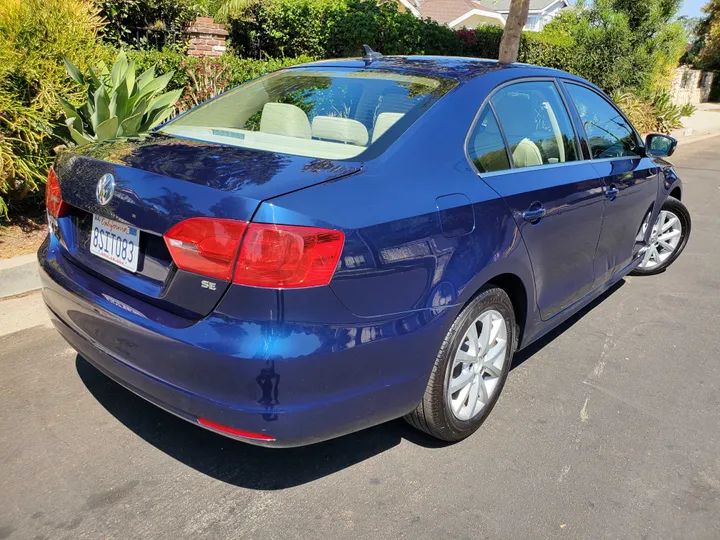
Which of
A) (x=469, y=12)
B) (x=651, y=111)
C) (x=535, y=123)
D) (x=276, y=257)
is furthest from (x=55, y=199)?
(x=469, y=12)

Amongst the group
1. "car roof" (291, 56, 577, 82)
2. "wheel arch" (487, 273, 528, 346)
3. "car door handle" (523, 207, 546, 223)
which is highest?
"car roof" (291, 56, 577, 82)

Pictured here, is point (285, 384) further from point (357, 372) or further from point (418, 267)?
point (418, 267)

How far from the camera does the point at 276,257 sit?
6.99 ft

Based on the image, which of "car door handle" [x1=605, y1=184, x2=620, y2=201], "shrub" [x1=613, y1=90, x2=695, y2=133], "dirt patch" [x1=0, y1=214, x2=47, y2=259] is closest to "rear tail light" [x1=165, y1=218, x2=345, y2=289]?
"car door handle" [x1=605, y1=184, x2=620, y2=201]

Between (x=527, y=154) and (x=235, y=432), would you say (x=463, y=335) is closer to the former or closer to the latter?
(x=235, y=432)

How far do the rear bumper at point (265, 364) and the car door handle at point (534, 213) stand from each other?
0.83 m

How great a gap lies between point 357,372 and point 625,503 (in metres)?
1.36

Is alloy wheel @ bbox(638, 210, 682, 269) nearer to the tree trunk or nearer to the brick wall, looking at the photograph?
the tree trunk

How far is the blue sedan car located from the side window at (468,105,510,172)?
0.01m

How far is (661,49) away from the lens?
56.7 feet

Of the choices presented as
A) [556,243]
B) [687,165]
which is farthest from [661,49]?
[556,243]

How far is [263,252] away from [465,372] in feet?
4.17

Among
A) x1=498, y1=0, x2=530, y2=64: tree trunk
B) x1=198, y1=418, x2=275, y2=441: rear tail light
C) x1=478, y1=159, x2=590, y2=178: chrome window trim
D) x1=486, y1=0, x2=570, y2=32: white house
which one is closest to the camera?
x1=198, y1=418, x2=275, y2=441: rear tail light

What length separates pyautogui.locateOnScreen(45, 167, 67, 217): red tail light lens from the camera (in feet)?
9.46
